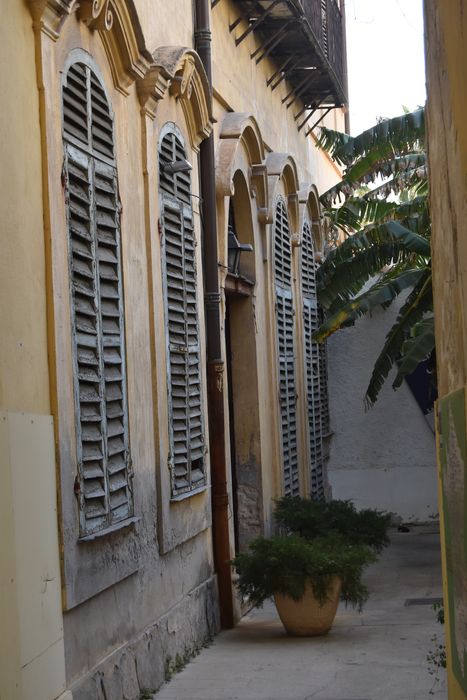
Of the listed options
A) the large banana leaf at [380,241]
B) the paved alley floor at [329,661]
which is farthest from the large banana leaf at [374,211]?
the paved alley floor at [329,661]

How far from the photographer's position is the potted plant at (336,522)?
457 inches

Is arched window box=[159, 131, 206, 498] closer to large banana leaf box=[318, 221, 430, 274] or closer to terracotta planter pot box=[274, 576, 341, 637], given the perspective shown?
terracotta planter pot box=[274, 576, 341, 637]

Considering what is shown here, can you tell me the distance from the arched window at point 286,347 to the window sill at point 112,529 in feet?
20.8

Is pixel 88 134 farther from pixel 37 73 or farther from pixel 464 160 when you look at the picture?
pixel 464 160

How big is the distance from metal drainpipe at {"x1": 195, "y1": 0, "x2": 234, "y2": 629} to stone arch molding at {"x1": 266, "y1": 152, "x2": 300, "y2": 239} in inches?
115

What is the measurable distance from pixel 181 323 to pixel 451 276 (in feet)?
16.2

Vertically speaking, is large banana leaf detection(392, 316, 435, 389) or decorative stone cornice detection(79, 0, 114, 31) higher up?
decorative stone cornice detection(79, 0, 114, 31)

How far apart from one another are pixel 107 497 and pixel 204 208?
13.3 ft

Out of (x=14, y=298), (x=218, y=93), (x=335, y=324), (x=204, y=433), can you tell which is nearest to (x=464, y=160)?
(x=14, y=298)

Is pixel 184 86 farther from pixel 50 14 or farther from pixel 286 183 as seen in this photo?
pixel 286 183

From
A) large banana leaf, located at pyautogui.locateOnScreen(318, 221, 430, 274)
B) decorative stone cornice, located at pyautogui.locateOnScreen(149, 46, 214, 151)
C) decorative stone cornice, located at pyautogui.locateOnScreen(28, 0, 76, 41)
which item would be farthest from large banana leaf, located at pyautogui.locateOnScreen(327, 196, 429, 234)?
decorative stone cornice, located at pyautogui.locateOnScreen(28, 0, 76, 41)

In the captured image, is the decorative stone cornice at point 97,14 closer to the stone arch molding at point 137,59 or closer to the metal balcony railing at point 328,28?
the stone arch molding at point 137,59

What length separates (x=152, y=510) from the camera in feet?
27.1

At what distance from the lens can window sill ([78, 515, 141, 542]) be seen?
659 centimetres
